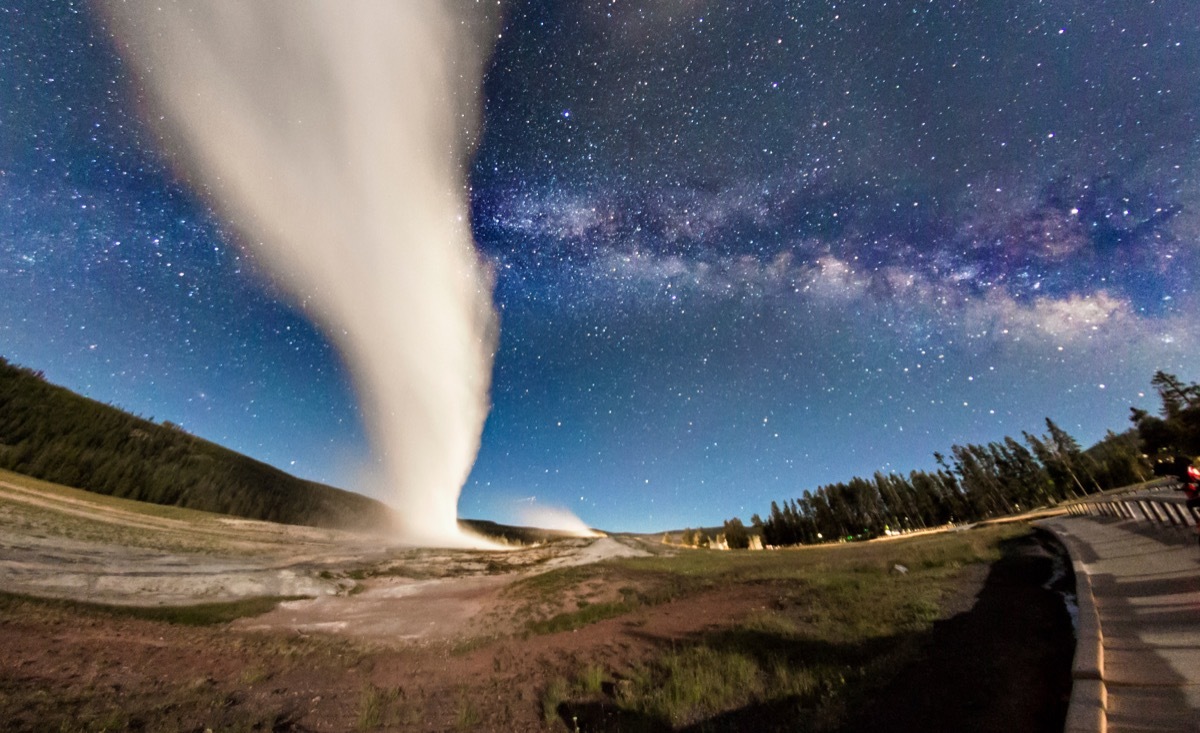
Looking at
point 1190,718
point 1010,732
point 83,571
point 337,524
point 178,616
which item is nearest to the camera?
point 1190,718

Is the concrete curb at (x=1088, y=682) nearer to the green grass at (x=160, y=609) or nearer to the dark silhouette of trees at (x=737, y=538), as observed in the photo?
the green grass at (x=160, y=609)

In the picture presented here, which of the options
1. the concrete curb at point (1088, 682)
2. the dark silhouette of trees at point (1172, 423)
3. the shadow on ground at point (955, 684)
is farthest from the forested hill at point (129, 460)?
the dark silhouette of trees at point (1172, 423)

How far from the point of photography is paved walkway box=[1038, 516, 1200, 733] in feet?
18.6

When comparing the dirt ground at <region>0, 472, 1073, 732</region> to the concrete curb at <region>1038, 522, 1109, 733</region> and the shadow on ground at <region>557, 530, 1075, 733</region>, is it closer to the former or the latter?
the shadow on ground at <region>557, 530, 1075, 733</region>

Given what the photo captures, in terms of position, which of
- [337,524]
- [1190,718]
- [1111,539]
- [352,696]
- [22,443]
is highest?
[22,443]

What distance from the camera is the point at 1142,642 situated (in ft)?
25.4

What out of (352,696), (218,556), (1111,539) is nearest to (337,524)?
(218,556)

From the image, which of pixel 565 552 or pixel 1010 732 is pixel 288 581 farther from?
pixel 1010 732

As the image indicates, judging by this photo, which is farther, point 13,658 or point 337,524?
point 337,524

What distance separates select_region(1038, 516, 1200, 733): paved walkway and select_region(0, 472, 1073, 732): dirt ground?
0.96m

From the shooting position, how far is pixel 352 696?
14.8 metres

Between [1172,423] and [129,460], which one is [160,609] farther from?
[1172,423]

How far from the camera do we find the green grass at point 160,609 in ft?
68.6

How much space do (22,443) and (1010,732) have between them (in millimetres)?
134749
